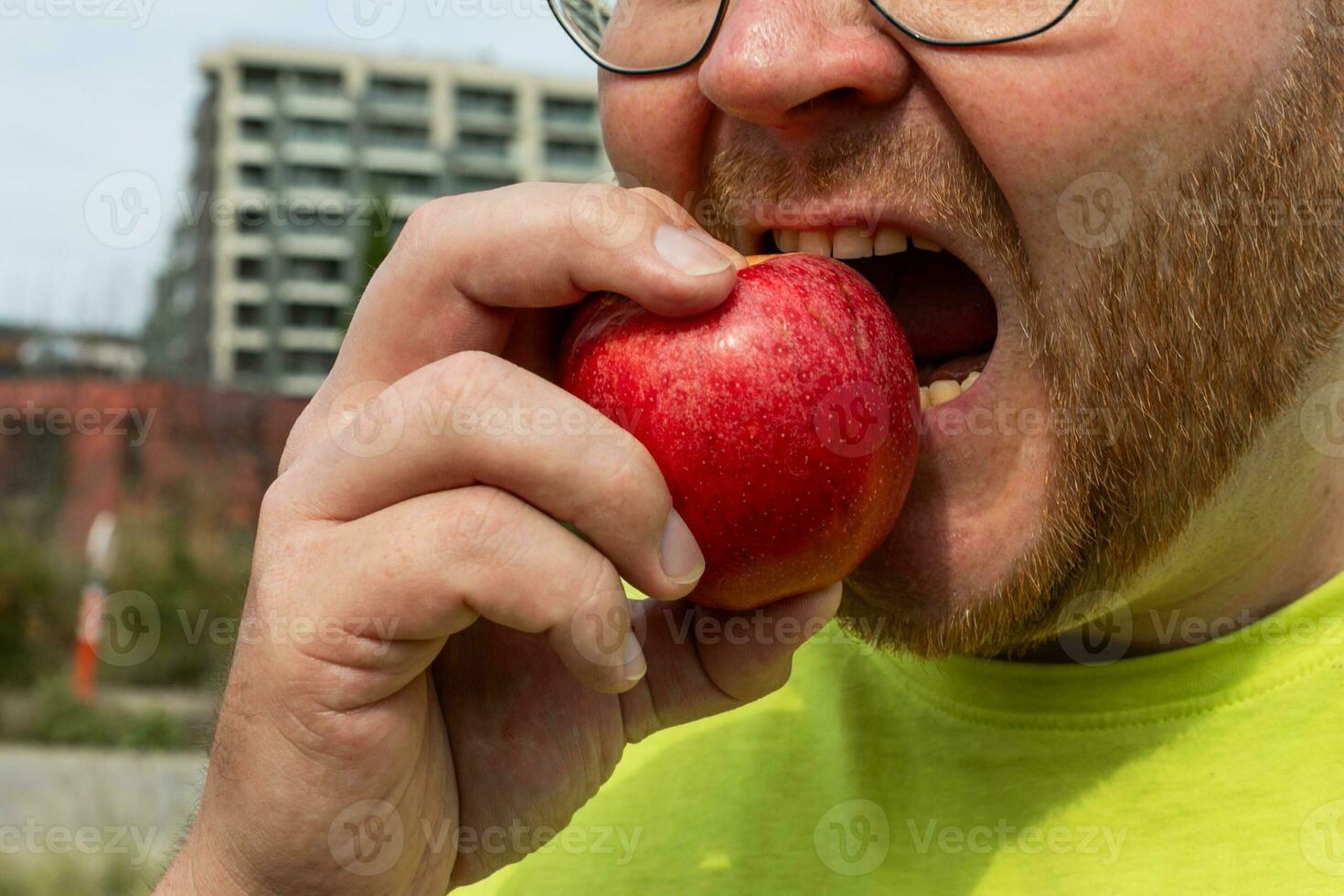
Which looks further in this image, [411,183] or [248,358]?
[411,183]

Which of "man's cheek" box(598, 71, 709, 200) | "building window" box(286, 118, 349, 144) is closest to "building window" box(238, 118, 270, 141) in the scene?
"building window" box(286, 118, 349, 144)

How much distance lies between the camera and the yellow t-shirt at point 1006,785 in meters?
1.46

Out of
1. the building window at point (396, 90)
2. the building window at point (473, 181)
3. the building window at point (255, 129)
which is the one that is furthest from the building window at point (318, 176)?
the building window at point (473, 181)

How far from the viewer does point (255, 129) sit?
47.4m

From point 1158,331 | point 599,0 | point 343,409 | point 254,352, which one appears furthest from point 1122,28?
point 254,352

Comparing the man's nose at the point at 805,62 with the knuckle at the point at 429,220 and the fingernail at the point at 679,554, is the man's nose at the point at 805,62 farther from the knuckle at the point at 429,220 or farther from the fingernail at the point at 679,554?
the fingernail at the point at 679,554

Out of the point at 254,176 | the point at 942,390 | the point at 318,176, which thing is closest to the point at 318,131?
the point at 318,176

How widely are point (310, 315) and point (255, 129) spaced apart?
24.4ft

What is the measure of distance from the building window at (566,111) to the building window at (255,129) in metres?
10.7

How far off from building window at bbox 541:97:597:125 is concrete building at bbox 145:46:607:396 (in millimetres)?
58

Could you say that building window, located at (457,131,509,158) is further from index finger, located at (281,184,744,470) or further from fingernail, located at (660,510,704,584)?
fingernail, located at (660,510,704,584)

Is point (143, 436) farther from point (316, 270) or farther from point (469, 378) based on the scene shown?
point (316, 270)

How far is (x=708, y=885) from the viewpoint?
1666 mm

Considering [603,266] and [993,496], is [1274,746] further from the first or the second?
[603,266]
